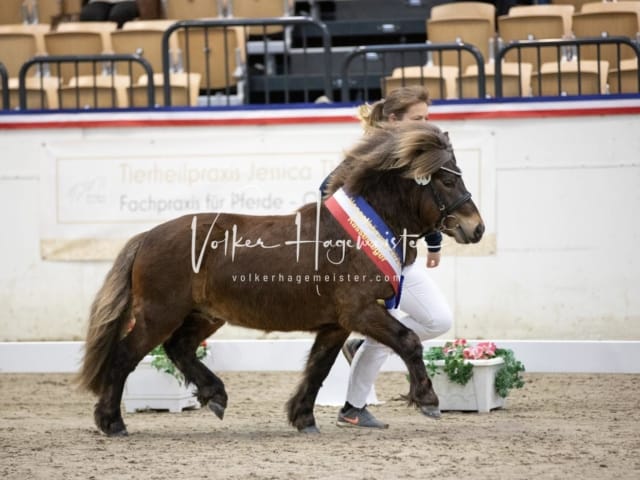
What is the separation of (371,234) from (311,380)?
907 millimetres

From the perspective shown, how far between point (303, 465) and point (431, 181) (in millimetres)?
1767

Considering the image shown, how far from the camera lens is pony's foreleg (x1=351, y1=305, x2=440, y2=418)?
6.20m

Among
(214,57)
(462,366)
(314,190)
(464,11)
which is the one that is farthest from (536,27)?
(462,366)

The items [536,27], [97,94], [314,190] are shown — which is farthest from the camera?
[536,27]

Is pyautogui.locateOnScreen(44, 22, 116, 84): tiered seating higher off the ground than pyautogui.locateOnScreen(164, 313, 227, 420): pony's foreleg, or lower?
higher

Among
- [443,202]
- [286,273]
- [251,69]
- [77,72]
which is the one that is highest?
[251,69]

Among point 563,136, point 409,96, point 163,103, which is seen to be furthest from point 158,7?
point 409,96

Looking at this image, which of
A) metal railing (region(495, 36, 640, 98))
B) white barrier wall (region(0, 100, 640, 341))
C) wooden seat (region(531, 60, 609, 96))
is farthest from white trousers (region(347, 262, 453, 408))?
wooden seat (region(531, 60, 609, 96))

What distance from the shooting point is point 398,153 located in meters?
6.45

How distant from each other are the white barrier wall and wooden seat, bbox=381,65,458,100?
67 cm

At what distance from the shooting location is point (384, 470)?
539 centimetres

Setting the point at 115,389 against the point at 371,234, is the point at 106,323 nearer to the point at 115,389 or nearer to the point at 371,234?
the point at 115,389

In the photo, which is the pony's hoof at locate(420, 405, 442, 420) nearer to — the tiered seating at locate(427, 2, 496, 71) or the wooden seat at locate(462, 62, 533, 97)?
the wooden seat at locate(462, 62, 533, 97)

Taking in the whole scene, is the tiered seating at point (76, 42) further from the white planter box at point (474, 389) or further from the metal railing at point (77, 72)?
the white planter box at point (474, 389)
